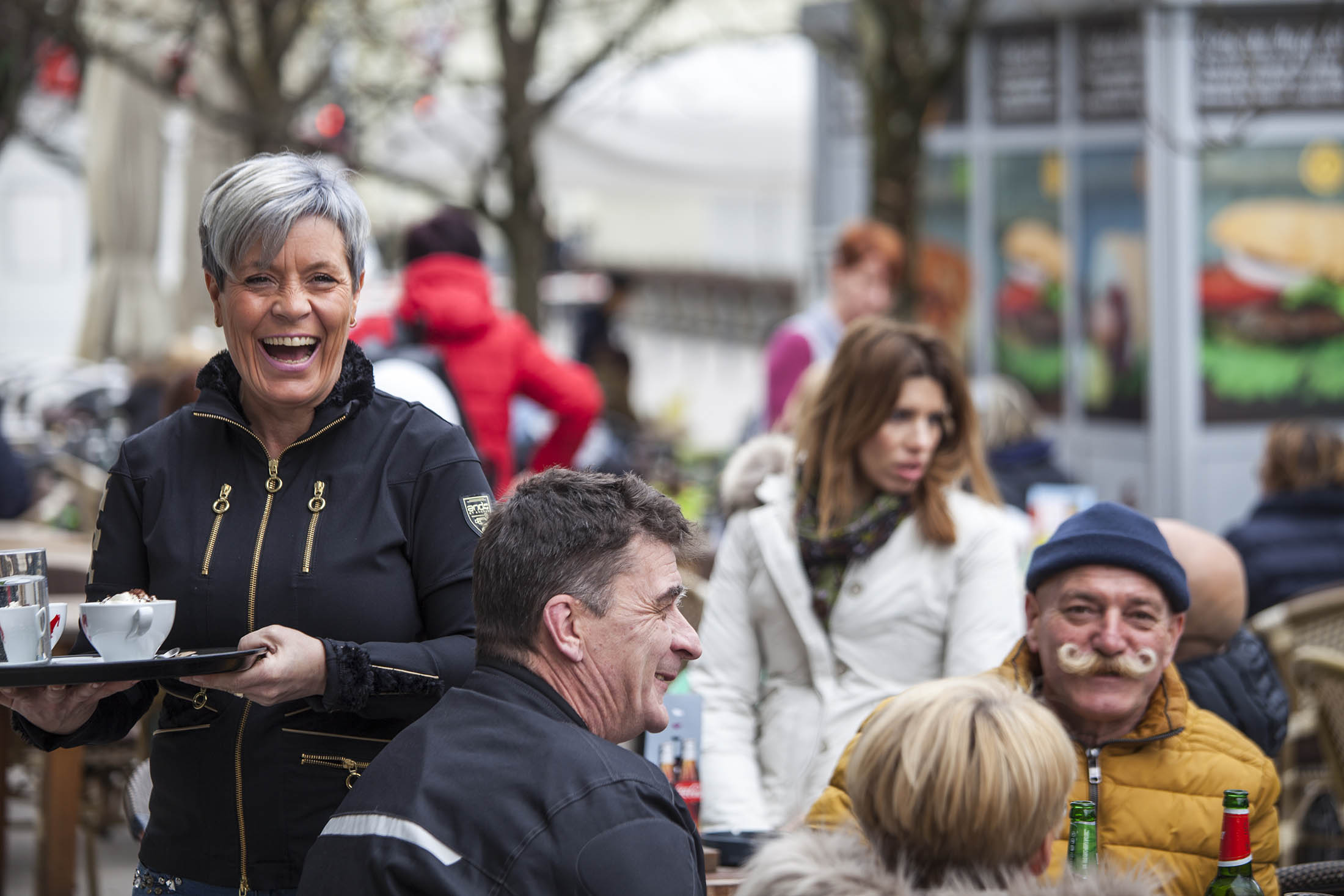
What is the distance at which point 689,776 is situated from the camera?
331 cm

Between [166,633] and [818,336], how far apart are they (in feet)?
14.8

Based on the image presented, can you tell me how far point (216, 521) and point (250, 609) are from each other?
0.16 m

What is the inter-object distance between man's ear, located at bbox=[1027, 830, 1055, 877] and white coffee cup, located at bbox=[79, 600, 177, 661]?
1.26 metres

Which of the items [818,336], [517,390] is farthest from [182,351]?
[818,336]

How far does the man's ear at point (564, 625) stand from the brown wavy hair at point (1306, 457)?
4975 millimetres

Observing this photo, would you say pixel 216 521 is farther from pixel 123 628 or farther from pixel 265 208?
pixel 265 208

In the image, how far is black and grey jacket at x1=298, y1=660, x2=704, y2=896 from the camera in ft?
6.63

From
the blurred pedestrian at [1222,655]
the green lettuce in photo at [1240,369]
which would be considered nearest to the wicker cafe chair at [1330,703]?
the blurred pedestrian at [1222,655]

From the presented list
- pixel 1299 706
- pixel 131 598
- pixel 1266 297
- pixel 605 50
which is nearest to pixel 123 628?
pixel 131 598

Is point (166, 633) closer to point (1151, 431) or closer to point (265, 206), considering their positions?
point (265, 206)

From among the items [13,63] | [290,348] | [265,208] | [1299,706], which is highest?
[13,63]

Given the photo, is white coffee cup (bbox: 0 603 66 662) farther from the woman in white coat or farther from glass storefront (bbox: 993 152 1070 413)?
glass storefront (bbox: 993 152 1070 413)

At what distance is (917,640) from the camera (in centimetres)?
388

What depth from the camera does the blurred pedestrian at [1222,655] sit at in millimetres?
3557
